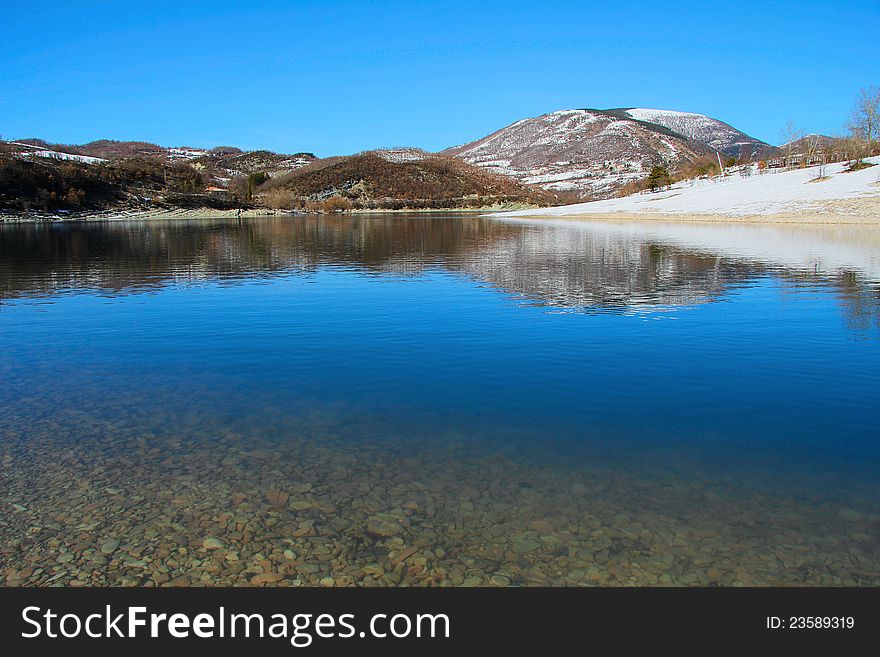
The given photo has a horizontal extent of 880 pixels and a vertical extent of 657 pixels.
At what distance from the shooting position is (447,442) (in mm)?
6980

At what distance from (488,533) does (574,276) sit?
17190 mm

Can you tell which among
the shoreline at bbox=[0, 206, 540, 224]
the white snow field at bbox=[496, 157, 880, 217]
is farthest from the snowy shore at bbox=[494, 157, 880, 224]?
the shoreline at bbox=[0, 206, 540, 224]

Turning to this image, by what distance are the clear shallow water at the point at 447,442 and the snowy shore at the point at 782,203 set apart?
128 ft

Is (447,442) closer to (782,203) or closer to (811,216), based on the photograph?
(811,216)

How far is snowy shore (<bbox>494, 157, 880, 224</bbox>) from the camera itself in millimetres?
49031

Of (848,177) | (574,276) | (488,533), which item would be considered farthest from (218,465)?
(848,177)

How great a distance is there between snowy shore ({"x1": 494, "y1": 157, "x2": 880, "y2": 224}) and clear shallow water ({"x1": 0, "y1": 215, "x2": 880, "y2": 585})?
39.0 meters

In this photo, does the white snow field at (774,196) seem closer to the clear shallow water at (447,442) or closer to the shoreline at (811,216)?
the shoreline at (811,216)

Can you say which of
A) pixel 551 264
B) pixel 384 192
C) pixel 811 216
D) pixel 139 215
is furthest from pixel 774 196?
pixel 384 192

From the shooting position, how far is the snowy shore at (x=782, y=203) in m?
49.0

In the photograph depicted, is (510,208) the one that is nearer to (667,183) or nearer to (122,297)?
(667,183)

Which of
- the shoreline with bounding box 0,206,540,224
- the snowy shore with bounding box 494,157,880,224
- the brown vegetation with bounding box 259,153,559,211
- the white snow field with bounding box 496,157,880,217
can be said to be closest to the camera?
the snowy shore with bounding box 494,157,880,224

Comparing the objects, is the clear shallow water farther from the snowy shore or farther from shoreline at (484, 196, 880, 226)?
the snowy shore

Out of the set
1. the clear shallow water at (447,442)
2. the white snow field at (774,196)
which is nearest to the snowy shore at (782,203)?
the white snow field at (774,196)
